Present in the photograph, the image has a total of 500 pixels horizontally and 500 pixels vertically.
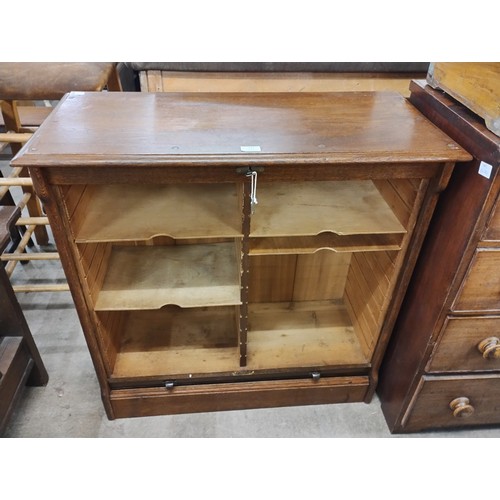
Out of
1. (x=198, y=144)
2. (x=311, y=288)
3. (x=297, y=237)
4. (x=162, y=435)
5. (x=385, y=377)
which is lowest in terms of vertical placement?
(x=162, y=435)

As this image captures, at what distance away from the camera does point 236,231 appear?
1.27m

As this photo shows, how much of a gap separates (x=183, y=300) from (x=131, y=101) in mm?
681

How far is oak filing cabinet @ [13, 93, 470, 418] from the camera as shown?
1116 mm

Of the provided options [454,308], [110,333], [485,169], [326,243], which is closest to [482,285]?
[454,308]

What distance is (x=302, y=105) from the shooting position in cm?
136

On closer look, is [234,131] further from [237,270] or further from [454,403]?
[454,403]

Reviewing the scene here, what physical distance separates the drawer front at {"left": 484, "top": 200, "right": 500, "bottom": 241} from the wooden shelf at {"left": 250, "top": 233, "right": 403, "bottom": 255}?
0.27 metres

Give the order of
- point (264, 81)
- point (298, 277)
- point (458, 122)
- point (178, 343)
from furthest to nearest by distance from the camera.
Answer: point (264, 81) < point (298, 277) < point (178, 343) < point (458, 122)

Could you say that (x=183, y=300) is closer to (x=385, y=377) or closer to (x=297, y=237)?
(x=297, y=237)

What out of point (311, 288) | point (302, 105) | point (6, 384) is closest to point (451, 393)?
point (311, 288)

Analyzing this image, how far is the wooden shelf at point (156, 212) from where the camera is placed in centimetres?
126

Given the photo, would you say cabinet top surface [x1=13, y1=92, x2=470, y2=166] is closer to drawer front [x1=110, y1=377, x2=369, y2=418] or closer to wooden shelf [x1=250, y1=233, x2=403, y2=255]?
wooden shelf [x1=250, y1=233, x2=403, y2=255]

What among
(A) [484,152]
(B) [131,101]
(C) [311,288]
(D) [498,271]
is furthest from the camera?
(C) [311,288]

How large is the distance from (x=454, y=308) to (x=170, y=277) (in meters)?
0.97
